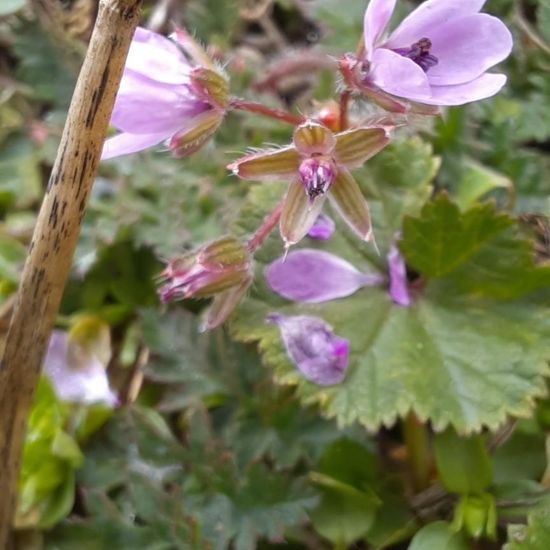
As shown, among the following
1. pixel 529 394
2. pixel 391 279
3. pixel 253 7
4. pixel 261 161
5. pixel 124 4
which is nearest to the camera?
pixel 124 4

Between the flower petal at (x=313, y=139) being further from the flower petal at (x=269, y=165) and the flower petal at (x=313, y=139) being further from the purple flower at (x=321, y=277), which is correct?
the purple flower at (x=321, y=277)

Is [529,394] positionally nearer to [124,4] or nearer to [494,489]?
[494,489]

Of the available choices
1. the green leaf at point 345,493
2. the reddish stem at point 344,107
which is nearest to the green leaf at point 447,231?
the reddish stem at point 344,107

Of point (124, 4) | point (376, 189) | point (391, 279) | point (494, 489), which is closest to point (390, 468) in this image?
point (494, 489)

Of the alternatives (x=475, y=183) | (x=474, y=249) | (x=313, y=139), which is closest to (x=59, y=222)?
(x=313, y=139)

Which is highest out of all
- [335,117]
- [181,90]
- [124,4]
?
[124,4]

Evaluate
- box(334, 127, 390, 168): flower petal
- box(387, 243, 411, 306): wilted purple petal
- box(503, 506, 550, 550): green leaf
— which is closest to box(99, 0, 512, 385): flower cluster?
box(334, 127, 390, 168): flower petal
